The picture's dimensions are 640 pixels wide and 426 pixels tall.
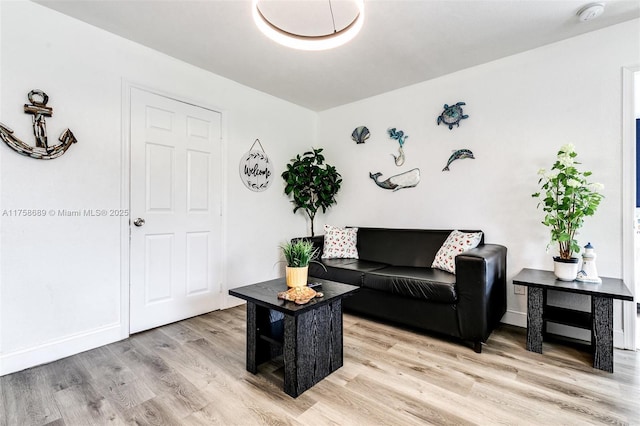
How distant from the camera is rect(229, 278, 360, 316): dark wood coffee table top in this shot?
5.49 feet

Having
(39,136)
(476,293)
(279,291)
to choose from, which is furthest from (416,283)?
(39,136)

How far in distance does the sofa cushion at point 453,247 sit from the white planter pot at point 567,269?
61 centimetres

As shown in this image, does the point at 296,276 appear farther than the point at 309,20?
No

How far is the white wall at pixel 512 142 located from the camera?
2357 mm

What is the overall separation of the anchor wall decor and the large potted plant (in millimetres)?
3703

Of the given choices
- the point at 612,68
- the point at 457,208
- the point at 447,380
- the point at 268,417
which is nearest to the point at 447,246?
the point at 457,208

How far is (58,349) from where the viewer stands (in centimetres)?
214

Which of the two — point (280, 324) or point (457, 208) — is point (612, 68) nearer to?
point (457, 208)

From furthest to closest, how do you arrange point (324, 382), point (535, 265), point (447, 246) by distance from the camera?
point (447, 246) → point (535, 265) → point (324, 382)

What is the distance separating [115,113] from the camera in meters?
2.45

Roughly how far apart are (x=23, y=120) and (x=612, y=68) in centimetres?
435

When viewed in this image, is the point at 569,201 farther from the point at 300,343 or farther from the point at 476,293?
the point at 300,343

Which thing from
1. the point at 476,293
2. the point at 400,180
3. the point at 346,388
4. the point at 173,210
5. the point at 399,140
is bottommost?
the point at 346,388

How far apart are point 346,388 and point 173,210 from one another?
84.5 inches
